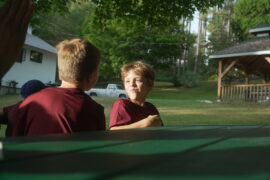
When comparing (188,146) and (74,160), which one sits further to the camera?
(188,146)

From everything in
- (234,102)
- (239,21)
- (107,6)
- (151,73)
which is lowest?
(234,102)

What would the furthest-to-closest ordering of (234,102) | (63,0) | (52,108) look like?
(234,102) → (63,0) → (52,108)

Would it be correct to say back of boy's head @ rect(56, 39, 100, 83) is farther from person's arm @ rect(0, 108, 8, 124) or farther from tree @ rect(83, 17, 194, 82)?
tree @ rect(83, 17, 194, 82)

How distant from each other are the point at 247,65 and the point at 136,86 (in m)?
21.5

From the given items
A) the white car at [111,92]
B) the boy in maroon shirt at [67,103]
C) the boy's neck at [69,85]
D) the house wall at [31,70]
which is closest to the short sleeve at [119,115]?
the boy in maroon shirt at [67,103]

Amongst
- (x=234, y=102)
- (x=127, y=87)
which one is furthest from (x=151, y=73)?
(x=234, y=102)

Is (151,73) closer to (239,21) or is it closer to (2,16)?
(2,16)

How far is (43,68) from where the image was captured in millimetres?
29000

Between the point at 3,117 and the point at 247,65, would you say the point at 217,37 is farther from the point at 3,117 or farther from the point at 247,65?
the point at 3,117

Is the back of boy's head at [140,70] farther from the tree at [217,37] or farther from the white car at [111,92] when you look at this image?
the tree at [217,37]

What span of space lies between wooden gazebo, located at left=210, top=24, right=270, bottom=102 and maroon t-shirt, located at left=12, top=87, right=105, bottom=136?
1835 centimetres

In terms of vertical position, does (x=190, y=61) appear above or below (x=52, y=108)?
above

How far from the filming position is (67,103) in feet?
6.49

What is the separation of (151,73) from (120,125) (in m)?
0.85
